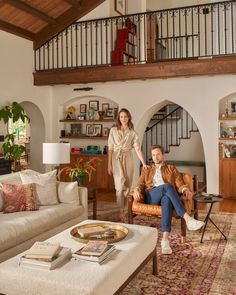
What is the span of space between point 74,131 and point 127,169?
3.67 metres

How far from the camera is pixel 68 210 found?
419 cm

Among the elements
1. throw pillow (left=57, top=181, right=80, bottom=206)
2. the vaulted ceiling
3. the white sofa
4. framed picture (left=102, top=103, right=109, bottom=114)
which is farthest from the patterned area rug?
the vaulted ceiling

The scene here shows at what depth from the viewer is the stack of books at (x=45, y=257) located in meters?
2.35

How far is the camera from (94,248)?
2.54 metres

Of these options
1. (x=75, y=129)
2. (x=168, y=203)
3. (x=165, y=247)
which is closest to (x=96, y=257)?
(x=165, y=247)

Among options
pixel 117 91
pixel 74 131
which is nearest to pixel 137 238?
pixel 117 91

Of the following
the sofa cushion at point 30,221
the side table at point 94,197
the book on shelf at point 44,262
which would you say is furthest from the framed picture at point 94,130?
the book on shelf at point 44,262

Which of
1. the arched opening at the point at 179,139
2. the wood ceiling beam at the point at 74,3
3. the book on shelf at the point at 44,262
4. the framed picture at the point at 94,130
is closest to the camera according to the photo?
the book on shelf at the point at 44,262

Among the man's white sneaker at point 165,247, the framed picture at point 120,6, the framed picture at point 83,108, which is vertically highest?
the framed picture at point 120,6

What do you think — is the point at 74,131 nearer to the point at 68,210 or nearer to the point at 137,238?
the point at 68,210

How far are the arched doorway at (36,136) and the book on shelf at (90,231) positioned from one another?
220 inches

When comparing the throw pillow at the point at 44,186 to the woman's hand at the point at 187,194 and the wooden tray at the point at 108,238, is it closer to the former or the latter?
the wooden tray at the point at 108,238

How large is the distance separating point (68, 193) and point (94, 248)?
1.90 m

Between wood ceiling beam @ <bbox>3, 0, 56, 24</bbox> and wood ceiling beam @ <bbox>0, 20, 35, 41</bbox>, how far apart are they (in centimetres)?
44
